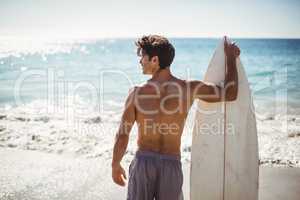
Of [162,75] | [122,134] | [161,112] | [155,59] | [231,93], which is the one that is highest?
[155,59]

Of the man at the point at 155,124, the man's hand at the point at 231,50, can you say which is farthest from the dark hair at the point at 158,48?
the man's hand at the point at 231,50

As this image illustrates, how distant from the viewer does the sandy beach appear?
4.25 m

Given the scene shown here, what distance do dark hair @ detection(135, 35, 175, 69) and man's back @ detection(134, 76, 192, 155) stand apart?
0.14 meters

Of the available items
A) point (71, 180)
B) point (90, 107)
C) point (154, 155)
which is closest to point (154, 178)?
point (154, 155)

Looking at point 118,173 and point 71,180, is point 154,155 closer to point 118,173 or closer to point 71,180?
point 118,173

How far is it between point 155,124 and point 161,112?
0.09 m

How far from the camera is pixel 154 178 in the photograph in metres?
2.49

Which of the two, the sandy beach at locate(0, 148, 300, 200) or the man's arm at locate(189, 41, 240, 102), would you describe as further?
the sandy beach at locate(0, 148, 300, 200)

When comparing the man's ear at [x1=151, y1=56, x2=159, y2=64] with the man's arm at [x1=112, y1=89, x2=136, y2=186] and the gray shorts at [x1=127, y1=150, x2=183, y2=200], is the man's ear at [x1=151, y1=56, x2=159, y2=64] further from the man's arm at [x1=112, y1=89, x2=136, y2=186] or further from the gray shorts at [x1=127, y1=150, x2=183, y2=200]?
the gray shorts at [x1=127, y1=150, x2=183, y2=200]

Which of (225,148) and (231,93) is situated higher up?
(231,93)

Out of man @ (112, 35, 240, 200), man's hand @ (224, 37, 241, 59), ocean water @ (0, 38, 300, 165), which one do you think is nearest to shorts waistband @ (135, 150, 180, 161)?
man @ (112, 35, 240, 200)

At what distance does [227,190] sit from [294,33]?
138 feet

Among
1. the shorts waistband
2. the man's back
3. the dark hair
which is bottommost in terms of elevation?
the shorts waistband

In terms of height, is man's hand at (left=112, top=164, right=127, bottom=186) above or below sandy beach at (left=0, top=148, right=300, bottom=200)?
above
